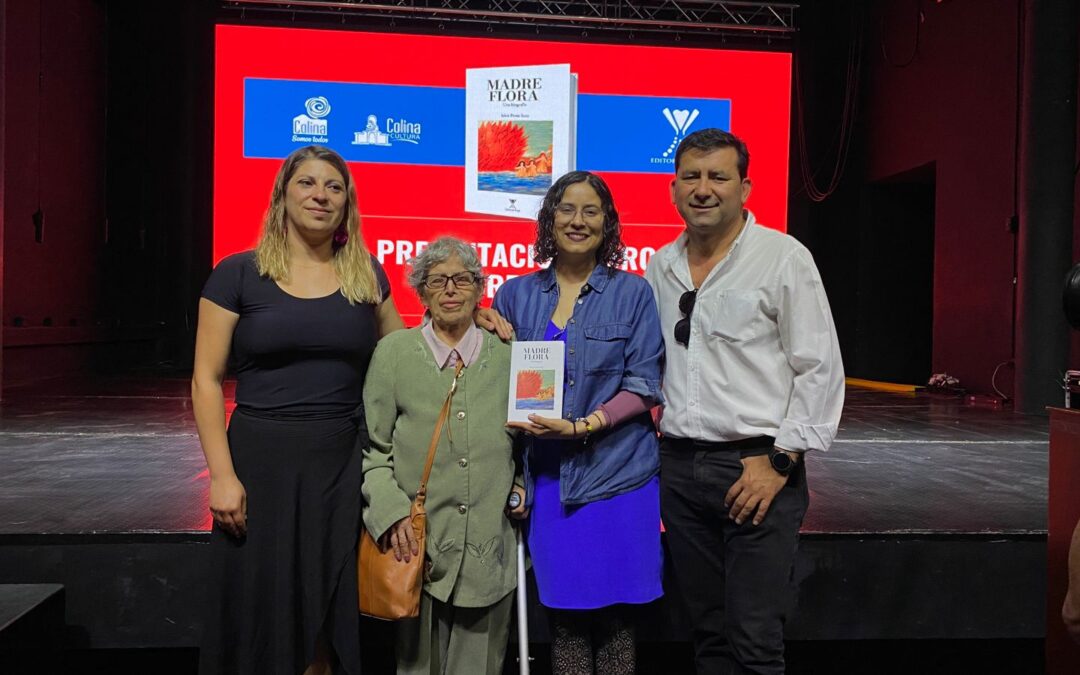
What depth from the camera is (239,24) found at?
Result: 622 centimetres

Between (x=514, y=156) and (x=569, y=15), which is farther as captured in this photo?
(x=569, y=15)

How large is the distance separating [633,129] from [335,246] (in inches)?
191

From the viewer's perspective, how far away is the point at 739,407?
171cm

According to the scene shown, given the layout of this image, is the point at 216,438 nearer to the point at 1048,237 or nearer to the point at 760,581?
the point at 760,581

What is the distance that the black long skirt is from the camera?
5.62 ft

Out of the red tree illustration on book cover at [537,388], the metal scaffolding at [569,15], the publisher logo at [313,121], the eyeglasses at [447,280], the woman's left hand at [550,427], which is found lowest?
the woman's left hand at [550,427]

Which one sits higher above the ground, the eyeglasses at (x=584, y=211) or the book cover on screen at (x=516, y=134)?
the book cover on screen at (x=516, y=134)

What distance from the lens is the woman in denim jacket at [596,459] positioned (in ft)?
5.77

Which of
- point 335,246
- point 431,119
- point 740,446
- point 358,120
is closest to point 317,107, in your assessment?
point 358,120

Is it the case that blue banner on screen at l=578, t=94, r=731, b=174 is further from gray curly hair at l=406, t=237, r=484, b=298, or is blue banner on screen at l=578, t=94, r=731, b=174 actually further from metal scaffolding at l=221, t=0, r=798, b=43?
gray curly hair at l=406, t=237, r=484, b=298

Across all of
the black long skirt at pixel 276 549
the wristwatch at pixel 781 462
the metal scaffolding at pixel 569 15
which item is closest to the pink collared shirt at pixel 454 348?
the black long skirt at pixel 276 549

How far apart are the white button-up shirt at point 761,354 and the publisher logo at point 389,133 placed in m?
4.88

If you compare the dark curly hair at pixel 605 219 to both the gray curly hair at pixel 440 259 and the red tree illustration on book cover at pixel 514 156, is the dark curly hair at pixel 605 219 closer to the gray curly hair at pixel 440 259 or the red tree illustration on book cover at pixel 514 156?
the gray curly hair at pixel 440 259

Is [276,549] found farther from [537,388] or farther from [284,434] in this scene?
[537,388]
